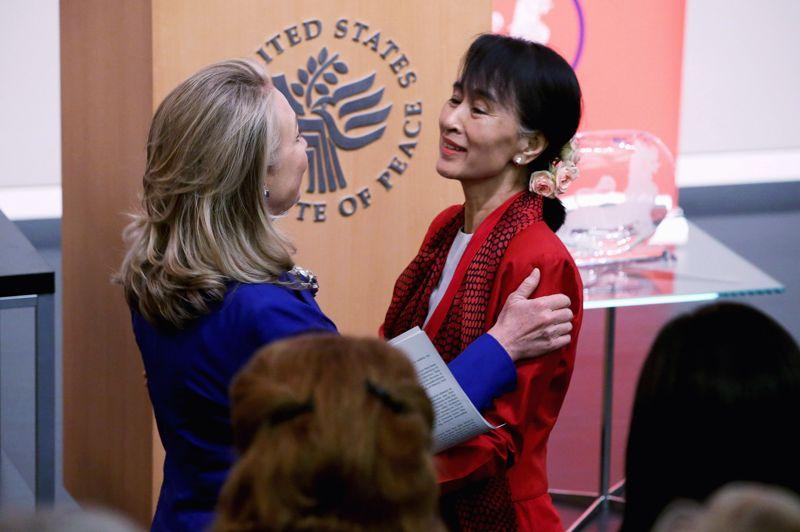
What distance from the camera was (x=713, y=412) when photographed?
4.80 feet

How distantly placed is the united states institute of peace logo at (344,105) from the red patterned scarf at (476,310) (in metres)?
0.71

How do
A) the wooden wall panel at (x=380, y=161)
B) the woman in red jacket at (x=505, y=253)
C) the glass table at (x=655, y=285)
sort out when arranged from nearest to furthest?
1. the woman in red jacket at (x=505, y=253)
2. the wooden wall panel at (x=380, y=161)
3. the glass table at (x=655, y=285)

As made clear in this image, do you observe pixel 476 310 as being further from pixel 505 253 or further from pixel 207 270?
pixel 207 270

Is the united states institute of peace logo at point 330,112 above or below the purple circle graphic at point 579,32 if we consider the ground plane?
below

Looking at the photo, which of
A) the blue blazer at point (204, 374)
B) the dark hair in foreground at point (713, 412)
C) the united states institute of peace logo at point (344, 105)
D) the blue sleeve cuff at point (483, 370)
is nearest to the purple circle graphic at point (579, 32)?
the united states institute of peace logo at point (344, 105)

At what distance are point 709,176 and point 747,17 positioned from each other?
4.00ft

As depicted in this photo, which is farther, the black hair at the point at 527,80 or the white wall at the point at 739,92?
the white wall at the point at 739,92

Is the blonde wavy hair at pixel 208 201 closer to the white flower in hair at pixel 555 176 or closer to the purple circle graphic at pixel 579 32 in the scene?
the white flower in hair at pixel 555 176

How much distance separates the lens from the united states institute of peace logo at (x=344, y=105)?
333 cm

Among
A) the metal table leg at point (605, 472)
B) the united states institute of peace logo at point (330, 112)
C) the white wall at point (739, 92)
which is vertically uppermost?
the white wall at point (739, 92)

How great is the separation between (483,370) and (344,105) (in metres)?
1.21

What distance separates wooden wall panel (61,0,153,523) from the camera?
10.8ft

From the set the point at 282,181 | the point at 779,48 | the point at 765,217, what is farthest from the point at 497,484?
the point at 779,48

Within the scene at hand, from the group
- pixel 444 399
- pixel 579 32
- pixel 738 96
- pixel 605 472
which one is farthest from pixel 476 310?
pixel 738 96
